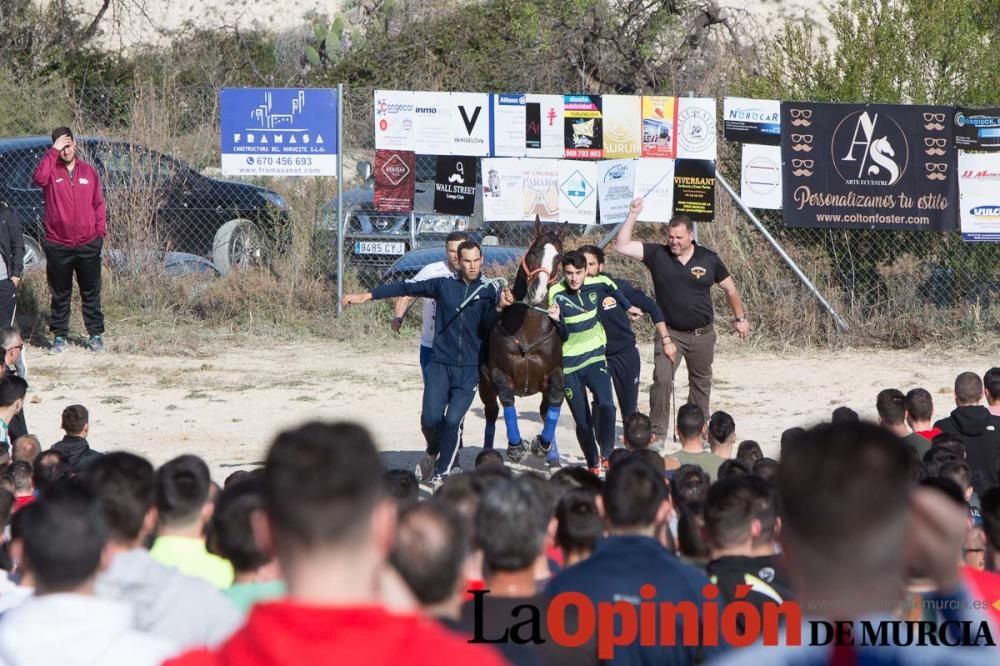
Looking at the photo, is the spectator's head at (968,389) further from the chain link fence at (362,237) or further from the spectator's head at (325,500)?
the chain link fence at (362,237)

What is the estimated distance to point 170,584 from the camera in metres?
3.82

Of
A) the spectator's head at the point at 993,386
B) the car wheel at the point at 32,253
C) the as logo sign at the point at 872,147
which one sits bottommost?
the spectator's head at the point at 993,386

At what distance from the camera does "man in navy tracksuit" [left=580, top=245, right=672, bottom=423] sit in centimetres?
962

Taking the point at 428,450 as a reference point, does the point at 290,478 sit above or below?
above

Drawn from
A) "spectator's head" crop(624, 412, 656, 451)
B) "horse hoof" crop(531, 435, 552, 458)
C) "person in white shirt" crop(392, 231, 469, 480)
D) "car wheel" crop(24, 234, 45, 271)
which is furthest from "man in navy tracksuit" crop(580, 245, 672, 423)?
"car wheel" crop(24, 234, 45, 271)

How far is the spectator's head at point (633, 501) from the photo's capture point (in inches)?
167

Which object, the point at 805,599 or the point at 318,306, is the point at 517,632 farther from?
the point at 318,306

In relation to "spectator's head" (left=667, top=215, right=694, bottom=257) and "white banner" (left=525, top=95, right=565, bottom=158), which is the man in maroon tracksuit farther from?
"spectator's head" (left=667, top=215, right=694, bottom=257)

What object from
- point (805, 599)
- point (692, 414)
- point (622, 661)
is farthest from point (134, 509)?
point (692, 414)

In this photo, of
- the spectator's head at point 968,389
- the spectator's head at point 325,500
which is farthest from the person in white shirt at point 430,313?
the spectator's head at point 325,500

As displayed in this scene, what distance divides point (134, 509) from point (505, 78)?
1462cm

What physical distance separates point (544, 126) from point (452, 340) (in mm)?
5302

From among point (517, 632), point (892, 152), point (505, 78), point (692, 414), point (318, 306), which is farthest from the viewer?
point (505, 78)

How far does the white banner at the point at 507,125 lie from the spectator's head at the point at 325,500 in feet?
38.6
